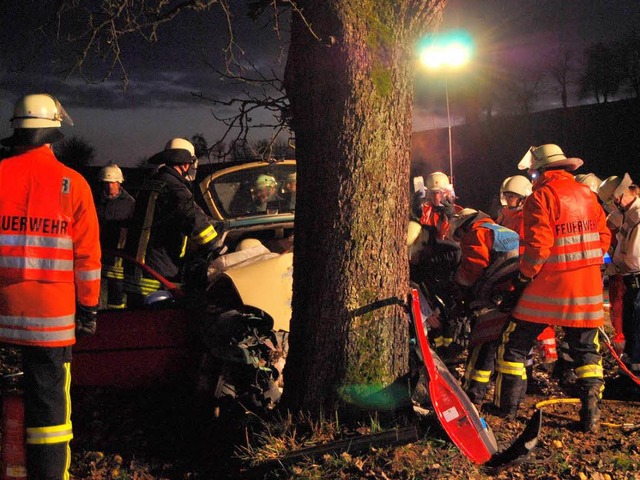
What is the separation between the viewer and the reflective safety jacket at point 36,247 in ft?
11.6

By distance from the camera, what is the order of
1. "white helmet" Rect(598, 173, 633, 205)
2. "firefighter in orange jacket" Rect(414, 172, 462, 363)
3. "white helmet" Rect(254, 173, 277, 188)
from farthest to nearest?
"white helmet" Rect(254, 173, 277, 188)
"white helmet" Rect(598, 173, 633, 205)
"firefighter in orange jacket" Rect(414, 172, 462, 363)

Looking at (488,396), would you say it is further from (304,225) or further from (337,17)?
(337,17)

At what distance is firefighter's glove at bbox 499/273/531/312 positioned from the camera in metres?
4.71

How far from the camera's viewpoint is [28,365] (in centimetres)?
358

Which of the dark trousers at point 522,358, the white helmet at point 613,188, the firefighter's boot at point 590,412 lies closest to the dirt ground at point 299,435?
the firefighter's boot at point 590,412

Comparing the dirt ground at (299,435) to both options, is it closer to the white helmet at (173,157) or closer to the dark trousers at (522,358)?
the dark trousers at (522,358)

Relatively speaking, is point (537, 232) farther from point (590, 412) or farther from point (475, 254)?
point (590, 412)

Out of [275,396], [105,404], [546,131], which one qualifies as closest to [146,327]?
A: [105,404]

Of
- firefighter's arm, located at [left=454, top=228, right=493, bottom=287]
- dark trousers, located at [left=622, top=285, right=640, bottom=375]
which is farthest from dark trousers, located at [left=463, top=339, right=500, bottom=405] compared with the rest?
dark trousers, located at [left=622, top=285, right=640, bottom=375]

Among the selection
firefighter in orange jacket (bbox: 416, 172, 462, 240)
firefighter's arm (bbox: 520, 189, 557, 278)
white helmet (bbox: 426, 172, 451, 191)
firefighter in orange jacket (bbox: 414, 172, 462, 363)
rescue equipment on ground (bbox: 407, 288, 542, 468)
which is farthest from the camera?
white helmet (bbox: 426, 172, 451, 191)

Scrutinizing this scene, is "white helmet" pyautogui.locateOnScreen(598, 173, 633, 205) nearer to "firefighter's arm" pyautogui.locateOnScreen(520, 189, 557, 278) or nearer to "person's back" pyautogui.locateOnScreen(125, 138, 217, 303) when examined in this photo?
"firefighter's arm" pyautogui.locateOnScreen(520, 189, 557, 278)

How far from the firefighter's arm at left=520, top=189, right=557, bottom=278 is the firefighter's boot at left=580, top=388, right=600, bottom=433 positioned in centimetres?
88

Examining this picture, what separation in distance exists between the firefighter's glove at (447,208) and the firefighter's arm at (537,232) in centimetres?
222

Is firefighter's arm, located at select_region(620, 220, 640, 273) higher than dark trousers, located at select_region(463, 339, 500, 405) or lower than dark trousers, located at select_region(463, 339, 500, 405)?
higher
